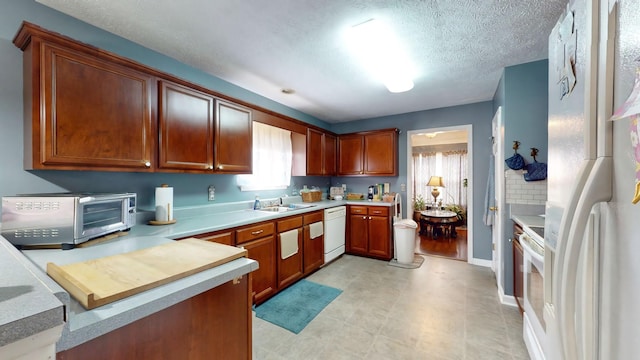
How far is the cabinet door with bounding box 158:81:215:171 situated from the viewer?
1982 millimetres

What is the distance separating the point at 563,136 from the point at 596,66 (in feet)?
1.19

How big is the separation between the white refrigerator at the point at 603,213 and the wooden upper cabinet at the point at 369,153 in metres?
3.41

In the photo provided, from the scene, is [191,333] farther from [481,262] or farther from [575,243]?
[481,262]

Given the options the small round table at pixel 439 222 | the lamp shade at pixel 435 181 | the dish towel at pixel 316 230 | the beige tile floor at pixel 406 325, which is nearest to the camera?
the beige tile floor at pixel 406 325

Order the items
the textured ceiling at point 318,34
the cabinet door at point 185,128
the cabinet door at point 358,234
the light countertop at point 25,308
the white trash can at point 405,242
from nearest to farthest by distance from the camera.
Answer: the light countertop at point 25,308 → the textured ceiling at point 318,34 → the cabinet door at point 185,128 → the white trash can at point 405,242 → the cabinet door at point 358,234

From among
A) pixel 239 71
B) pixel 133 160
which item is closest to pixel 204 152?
pixel 133 160

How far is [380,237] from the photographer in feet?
12.5

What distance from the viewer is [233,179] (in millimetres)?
2969

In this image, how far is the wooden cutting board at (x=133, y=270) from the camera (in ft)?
2.54

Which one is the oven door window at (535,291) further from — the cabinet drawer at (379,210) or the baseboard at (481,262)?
the cabinet drawer at (379,210)

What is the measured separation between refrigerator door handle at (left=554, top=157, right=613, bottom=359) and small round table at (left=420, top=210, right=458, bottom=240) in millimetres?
4938

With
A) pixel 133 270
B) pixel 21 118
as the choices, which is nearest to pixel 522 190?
pixel 133 270

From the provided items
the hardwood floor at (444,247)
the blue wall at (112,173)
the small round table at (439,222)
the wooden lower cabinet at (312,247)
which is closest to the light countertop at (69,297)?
the blue wall at (112,173)

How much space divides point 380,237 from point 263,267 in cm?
204
